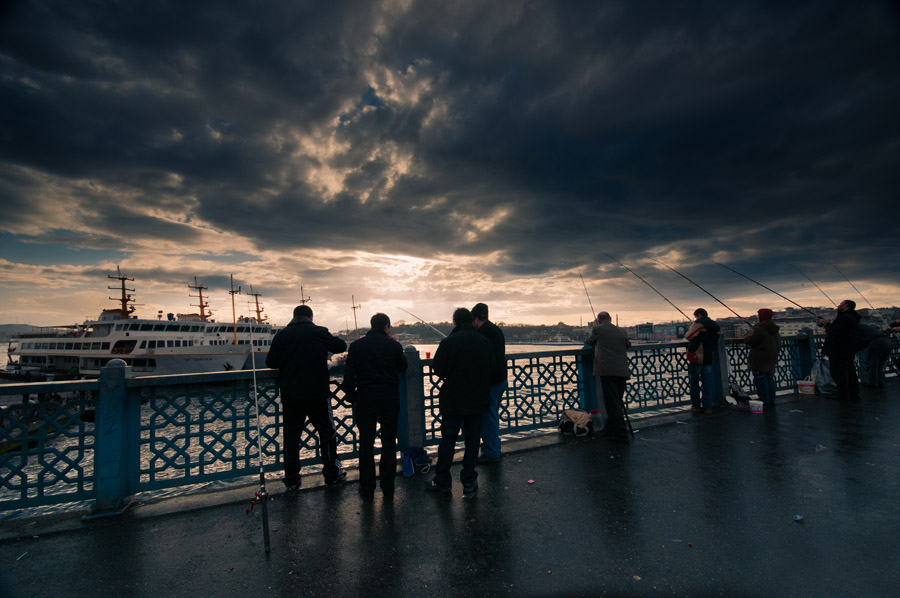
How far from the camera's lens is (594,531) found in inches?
135

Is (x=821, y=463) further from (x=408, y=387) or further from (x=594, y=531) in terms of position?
(x=408, y=387)

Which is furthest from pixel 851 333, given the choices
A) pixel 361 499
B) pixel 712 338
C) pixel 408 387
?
pixel 361 499

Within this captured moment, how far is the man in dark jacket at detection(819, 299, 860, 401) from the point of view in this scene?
8484 millimetres

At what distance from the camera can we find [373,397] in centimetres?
444

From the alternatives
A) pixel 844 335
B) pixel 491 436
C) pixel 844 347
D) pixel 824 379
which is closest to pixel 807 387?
pixel 824 379

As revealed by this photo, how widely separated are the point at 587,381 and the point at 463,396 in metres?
3.48

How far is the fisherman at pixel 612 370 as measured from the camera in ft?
19.9

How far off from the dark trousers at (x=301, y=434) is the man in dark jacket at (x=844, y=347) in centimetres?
1068

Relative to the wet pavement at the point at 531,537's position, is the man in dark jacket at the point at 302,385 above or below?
above

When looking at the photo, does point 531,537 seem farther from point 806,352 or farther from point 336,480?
point 806,352

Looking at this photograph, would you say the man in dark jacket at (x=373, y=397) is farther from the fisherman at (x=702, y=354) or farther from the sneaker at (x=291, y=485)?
the fisherman at (x=702, y=354)

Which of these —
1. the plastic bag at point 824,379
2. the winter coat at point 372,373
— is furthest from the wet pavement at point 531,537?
the plastic bag at point 824,379

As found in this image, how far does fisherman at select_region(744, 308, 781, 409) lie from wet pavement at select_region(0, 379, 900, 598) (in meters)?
3.20

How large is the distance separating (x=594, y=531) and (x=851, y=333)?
903cm
